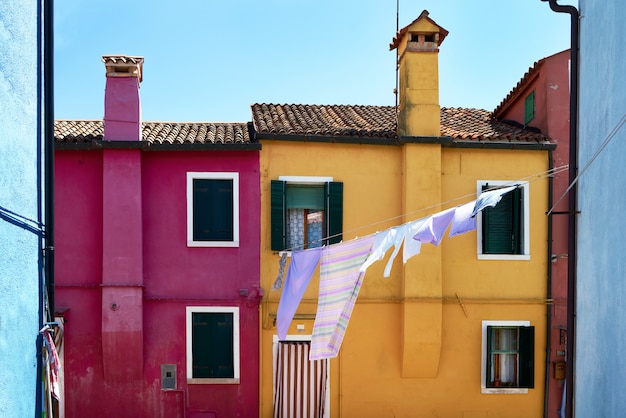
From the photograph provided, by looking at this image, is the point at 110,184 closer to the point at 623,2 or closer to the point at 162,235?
the point at 162,235

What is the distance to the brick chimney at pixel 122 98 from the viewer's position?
11562mm

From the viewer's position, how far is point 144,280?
1170 centimetres

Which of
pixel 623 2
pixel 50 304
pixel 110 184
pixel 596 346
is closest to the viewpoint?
pixel 623 2

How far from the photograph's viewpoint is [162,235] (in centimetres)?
1178

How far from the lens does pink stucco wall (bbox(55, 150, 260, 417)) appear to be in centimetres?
1148

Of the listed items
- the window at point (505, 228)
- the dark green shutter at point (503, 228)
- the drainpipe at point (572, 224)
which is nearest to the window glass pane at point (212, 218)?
the window at point (505, 228)

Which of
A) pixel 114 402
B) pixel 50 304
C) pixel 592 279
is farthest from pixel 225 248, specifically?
pixel 592 279

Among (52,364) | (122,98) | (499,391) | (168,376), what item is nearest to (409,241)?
(52,364)

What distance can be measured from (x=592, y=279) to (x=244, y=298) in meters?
6.70

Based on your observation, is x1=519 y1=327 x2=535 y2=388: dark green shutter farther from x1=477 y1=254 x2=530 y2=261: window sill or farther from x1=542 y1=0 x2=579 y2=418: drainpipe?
x1=542 y1=0 x2=579 y2=418: drainpipe

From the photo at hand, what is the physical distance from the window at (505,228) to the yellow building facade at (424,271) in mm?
38

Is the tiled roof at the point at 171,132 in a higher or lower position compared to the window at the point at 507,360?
higher

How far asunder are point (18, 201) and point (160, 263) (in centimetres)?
583

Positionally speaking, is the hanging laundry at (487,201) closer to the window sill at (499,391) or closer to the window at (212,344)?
the window sill at (499,391)
